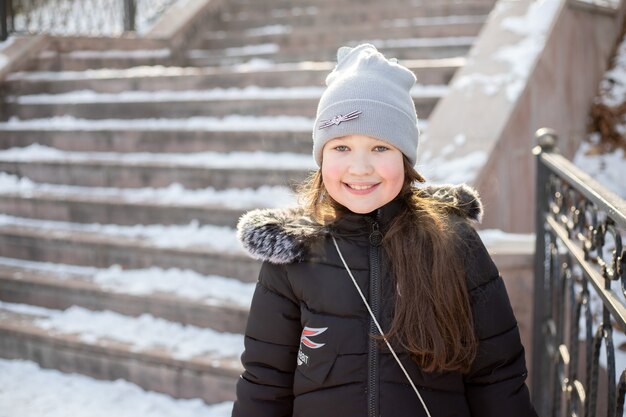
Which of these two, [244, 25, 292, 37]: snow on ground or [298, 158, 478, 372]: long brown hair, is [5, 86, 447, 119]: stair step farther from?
[298, 158, 478, 372]: long brown hair

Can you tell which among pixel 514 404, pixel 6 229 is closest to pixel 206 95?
pixel 6 229

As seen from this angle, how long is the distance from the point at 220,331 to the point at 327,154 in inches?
87.7

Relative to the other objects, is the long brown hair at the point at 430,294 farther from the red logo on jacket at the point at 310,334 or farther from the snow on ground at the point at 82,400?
the snow on ground at the point at 82,400

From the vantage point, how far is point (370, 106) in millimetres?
1729

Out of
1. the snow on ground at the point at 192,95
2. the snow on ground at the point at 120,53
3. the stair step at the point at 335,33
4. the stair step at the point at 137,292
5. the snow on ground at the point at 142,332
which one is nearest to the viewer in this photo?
the snow on ground at the point at 142,332

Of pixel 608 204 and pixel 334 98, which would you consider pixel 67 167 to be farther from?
pixel 608 204

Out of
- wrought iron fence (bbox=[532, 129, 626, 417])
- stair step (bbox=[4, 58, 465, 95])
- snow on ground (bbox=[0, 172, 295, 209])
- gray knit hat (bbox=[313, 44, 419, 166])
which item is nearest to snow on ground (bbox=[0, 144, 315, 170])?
snow on ground (bbox=[0, 172, 295, 209])

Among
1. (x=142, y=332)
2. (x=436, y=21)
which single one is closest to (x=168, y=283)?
(x=142, y=332)

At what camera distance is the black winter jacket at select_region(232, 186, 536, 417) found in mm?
1705

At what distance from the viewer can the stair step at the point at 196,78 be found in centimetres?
516

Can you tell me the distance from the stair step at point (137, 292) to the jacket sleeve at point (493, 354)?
2.08m

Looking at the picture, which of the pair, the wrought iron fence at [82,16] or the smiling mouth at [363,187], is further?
the wrought iron fence at [82,16]

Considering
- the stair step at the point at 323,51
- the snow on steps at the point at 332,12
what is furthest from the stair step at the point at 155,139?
the snow on steps at the point at 332,12

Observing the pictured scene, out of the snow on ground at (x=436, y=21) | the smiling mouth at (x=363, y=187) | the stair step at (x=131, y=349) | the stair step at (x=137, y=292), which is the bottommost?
the stair step at (x=131, y=349)
